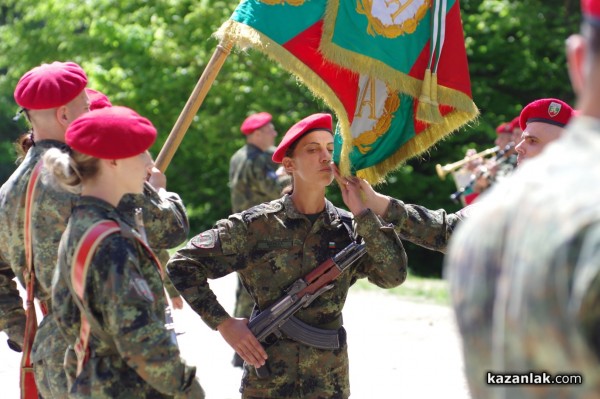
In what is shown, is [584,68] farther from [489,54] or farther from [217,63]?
[489,54]

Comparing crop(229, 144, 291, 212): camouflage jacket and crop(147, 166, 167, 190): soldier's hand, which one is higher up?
crop(147, 166, 167, 190): soldier's hand

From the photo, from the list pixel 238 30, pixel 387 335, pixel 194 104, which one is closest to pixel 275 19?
pixel 238 30

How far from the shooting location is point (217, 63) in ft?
15.9

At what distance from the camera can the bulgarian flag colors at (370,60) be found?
4.71 meters

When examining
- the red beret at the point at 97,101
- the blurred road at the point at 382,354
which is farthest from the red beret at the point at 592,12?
the blurred road at the point at 382,354

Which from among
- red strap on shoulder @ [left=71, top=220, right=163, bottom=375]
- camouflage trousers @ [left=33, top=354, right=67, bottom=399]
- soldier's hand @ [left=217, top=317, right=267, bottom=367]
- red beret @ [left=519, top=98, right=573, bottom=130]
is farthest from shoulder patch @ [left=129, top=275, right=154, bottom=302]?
red beret @ [left=519, top=98, right=573, bottom=130]

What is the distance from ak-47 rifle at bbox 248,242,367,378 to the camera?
454 centimetres

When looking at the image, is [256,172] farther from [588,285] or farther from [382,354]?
[588,285]

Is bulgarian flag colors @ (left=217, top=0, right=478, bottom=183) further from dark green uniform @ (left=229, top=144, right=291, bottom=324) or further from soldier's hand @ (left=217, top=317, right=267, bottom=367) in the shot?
dark green uniform @ (left=229, top=144, right=291, bottom=324)

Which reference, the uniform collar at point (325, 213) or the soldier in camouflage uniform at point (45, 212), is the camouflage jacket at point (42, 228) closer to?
the soldier in camouflage uniform at point (45, 212)

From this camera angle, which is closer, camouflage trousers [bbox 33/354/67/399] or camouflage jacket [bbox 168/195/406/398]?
camouflage trousers [bbox 33/354/67/399]

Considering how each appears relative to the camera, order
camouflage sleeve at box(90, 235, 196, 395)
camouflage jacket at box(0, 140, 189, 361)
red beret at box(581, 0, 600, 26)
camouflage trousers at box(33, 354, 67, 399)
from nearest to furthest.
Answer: red beret at box(581, 0, 600, 26) < camouflage sleeve at box(90, 235, 196, 395) < camouflage trousers at box(33, 354, 67, 399) < camouflage jacket at box(0, 140, 189, 361)

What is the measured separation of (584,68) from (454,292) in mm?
519

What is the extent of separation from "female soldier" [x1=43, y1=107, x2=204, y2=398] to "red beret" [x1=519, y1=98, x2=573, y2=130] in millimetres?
2363
